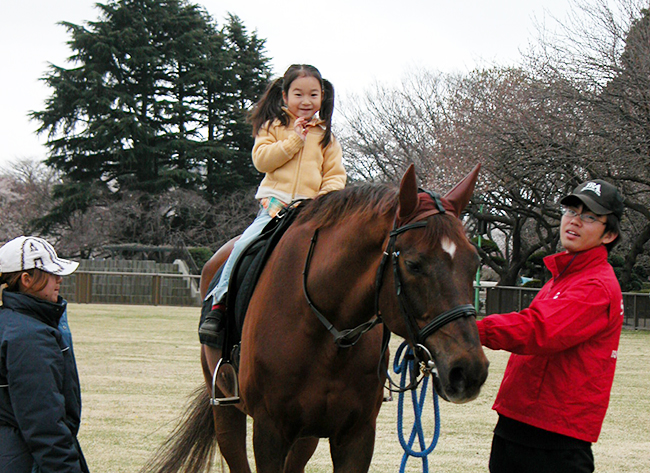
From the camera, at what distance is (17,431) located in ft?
9.35

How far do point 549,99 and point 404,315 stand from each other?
21.2 metres

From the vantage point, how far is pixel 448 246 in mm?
2619

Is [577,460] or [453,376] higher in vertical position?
[453,376]

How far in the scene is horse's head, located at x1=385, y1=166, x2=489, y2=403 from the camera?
246cm

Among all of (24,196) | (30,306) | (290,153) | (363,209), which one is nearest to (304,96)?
(290,153)

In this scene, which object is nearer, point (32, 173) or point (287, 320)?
point (287, 320)

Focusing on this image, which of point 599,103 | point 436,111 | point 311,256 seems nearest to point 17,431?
point 311,256

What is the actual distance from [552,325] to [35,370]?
6.67 ft

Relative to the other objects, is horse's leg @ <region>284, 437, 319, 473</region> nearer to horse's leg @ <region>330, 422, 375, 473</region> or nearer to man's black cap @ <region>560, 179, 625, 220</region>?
horse's leg @ <region>330, 422, 375, 473</region>

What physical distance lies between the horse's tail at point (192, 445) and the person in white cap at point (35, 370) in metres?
2.04

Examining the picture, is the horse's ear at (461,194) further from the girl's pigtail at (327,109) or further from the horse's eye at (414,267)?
the girl's pigtail at (327,109)

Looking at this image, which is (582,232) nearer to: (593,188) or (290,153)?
(593,188)

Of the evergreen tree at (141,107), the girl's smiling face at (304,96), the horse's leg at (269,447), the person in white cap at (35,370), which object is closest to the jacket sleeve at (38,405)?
the person in white cap at (35,370)

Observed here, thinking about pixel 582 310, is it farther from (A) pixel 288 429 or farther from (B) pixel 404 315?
(A) pixel 288 429
